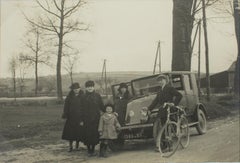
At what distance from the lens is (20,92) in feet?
16.9

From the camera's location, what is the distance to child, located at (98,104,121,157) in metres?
6.17

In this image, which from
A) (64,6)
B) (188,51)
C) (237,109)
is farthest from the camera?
(237,109)

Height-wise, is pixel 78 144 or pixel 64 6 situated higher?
pixel 64 6

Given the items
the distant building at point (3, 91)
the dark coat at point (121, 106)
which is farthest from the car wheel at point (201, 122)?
the distant building at point (3, 91)

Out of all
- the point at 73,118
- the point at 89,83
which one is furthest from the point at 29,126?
the point at 89,83

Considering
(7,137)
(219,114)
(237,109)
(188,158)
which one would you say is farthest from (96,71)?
(237,109)

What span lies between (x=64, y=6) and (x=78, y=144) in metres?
1.69

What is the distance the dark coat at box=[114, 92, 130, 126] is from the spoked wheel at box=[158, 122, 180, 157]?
1.80ft

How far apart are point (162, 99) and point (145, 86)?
33cm

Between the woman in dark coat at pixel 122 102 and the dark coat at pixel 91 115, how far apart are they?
1.31ft

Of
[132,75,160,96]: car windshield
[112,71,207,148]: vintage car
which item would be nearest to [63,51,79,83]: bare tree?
[112,71,207,148]: vintage car

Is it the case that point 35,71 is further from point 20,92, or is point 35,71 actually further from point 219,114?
point 219,114

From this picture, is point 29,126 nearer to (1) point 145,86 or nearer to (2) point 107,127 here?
(2) point 107,127

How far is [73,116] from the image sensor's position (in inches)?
237
